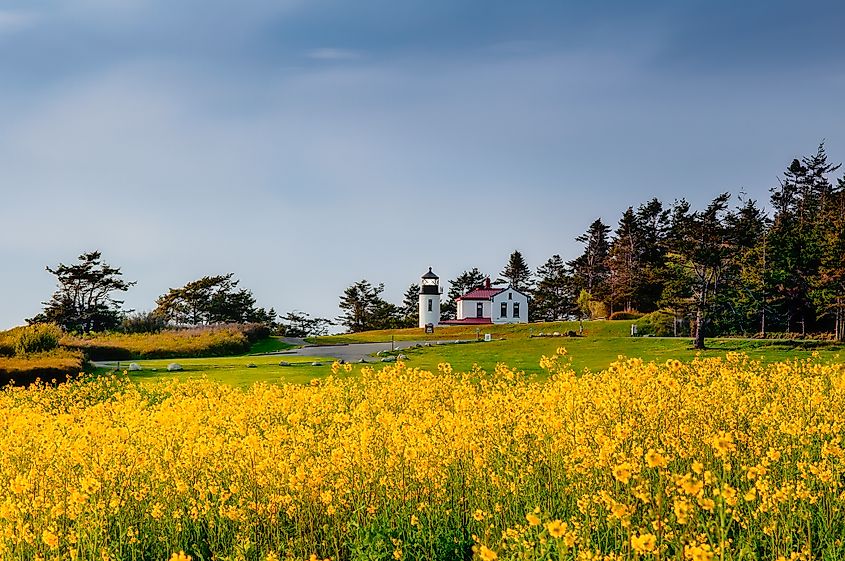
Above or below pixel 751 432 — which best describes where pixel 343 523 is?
below

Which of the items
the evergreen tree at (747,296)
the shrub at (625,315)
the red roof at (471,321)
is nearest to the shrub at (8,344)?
the evergreen tree at (747,296)

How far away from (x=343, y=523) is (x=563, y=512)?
1.75 meters

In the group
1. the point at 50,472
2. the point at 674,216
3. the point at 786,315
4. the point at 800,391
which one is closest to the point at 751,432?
the point at 800,391

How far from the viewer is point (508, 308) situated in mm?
63312

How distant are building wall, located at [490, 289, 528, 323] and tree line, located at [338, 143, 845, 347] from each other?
16.3 ft

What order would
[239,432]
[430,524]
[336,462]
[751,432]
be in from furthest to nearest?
[239,432] → [751,432] → [336,462] → [430,524]

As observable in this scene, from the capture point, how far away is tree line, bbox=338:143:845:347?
31.2 metres

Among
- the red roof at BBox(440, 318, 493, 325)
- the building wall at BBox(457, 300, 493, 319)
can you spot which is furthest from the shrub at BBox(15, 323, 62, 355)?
the building wall at BBox(457, 300, 493, 319)

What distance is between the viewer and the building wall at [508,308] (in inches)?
2482

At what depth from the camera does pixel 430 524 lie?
18.4 ft

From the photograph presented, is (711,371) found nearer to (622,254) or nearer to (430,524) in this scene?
(430,524)

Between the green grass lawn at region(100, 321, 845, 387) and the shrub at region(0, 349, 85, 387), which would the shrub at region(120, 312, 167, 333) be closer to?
the green grass lawn at region(100, 321, 845, 387)

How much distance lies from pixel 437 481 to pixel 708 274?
28.2 m

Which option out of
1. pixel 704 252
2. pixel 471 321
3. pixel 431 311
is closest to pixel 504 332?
pixel 431 311
